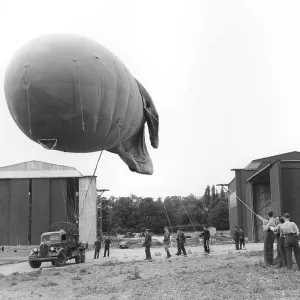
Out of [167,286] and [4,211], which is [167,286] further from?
[4,211]

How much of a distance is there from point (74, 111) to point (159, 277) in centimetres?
527

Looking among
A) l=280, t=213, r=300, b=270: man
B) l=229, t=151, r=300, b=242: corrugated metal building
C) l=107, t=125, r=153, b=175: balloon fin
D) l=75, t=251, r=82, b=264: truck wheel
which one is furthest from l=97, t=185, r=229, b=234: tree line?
l=280, t=213, r=300, b=270: man

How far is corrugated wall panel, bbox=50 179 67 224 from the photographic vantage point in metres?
52.7

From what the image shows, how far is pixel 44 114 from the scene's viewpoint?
10406 mm

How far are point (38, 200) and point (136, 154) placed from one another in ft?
137

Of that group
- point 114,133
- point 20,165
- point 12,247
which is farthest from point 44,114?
point 20,165

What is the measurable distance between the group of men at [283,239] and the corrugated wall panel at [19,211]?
140ft

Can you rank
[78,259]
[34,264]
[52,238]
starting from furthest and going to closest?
[78,259] < [52,238] < [34,264]

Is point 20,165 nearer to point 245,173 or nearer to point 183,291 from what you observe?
point 245,173

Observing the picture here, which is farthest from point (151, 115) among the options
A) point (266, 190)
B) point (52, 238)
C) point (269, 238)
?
point (266, 190)

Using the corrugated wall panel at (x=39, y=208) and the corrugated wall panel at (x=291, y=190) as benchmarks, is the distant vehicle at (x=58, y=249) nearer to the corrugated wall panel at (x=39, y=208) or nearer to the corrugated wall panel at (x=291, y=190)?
the corrugated wall panel at (x=291, y=190)

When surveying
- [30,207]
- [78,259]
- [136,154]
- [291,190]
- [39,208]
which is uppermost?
[136,154]

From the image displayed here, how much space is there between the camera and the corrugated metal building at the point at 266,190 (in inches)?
1331

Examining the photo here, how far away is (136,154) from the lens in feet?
45.4
